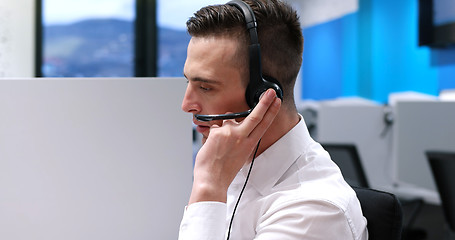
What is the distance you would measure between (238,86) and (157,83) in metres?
0.21

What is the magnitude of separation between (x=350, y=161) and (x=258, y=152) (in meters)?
1.54

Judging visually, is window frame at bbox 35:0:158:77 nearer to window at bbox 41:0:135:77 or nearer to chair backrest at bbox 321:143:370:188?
window at bbox 41:0:135:77

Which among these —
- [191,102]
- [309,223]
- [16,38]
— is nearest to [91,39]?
[16,38]

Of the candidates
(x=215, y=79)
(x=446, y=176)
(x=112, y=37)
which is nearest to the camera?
(x=215, y=79)

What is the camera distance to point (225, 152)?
0.82m

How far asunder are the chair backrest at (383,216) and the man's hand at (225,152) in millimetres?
292

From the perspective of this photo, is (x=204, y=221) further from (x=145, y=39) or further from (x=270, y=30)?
(x=145, y=39)

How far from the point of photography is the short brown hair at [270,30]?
2.99ft

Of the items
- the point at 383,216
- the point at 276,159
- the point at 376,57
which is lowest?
the point at 383,216

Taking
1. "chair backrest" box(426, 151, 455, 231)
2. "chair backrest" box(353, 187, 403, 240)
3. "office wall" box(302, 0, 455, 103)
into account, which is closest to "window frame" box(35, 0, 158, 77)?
"office wall" box(302, 0, 455, 103)

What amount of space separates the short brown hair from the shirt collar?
0.09 m

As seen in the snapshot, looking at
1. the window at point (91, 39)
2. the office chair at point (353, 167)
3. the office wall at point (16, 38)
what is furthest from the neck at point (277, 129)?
the window at point (91, 39)

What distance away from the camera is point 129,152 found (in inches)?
39.2

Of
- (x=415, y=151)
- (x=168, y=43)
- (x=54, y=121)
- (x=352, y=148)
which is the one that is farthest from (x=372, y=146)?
(x=168, y=43)
